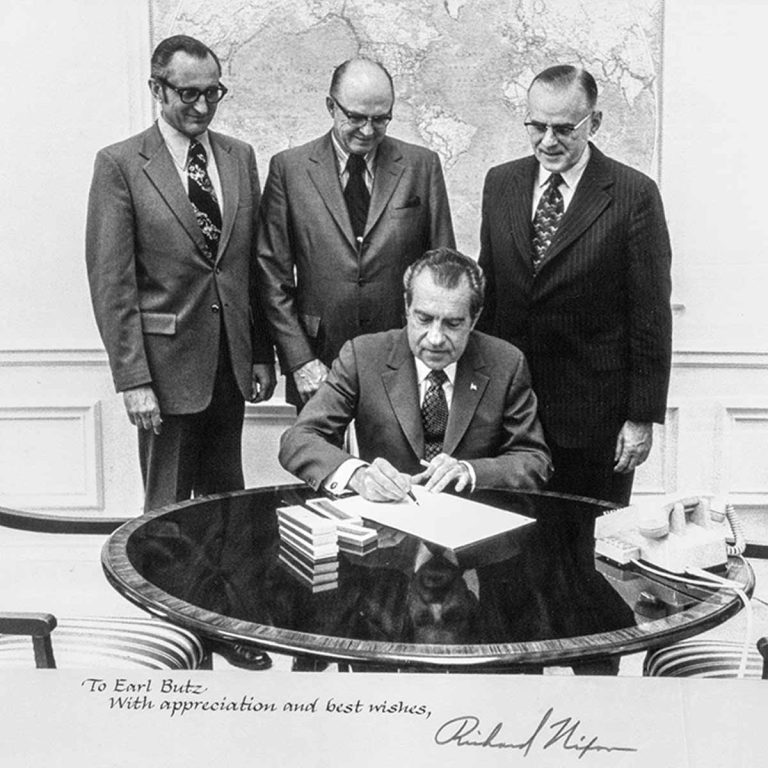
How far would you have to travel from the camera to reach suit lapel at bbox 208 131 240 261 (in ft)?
7.84

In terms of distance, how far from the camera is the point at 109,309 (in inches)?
91.7

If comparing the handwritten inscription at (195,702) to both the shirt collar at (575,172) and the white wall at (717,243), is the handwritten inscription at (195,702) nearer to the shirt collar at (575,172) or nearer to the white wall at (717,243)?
the shirt collar at (575,172)

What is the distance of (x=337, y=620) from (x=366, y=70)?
1.47 m

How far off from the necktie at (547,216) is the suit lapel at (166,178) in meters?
0.85

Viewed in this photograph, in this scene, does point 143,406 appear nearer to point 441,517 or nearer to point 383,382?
point 383,382

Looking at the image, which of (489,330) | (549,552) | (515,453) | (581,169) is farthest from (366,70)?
(549,552)

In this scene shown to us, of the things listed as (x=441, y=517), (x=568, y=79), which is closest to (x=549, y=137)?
(x=568, y=79)

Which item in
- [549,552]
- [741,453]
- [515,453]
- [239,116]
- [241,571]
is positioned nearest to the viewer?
[241,571]

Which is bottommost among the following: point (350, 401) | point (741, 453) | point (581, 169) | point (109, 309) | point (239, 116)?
point (741, 453)

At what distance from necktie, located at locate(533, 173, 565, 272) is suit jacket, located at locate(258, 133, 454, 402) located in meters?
0.27

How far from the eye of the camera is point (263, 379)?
102 inches

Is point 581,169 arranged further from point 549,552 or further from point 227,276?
point 549,552

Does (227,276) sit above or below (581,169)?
below

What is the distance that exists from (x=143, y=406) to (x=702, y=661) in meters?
1.43
